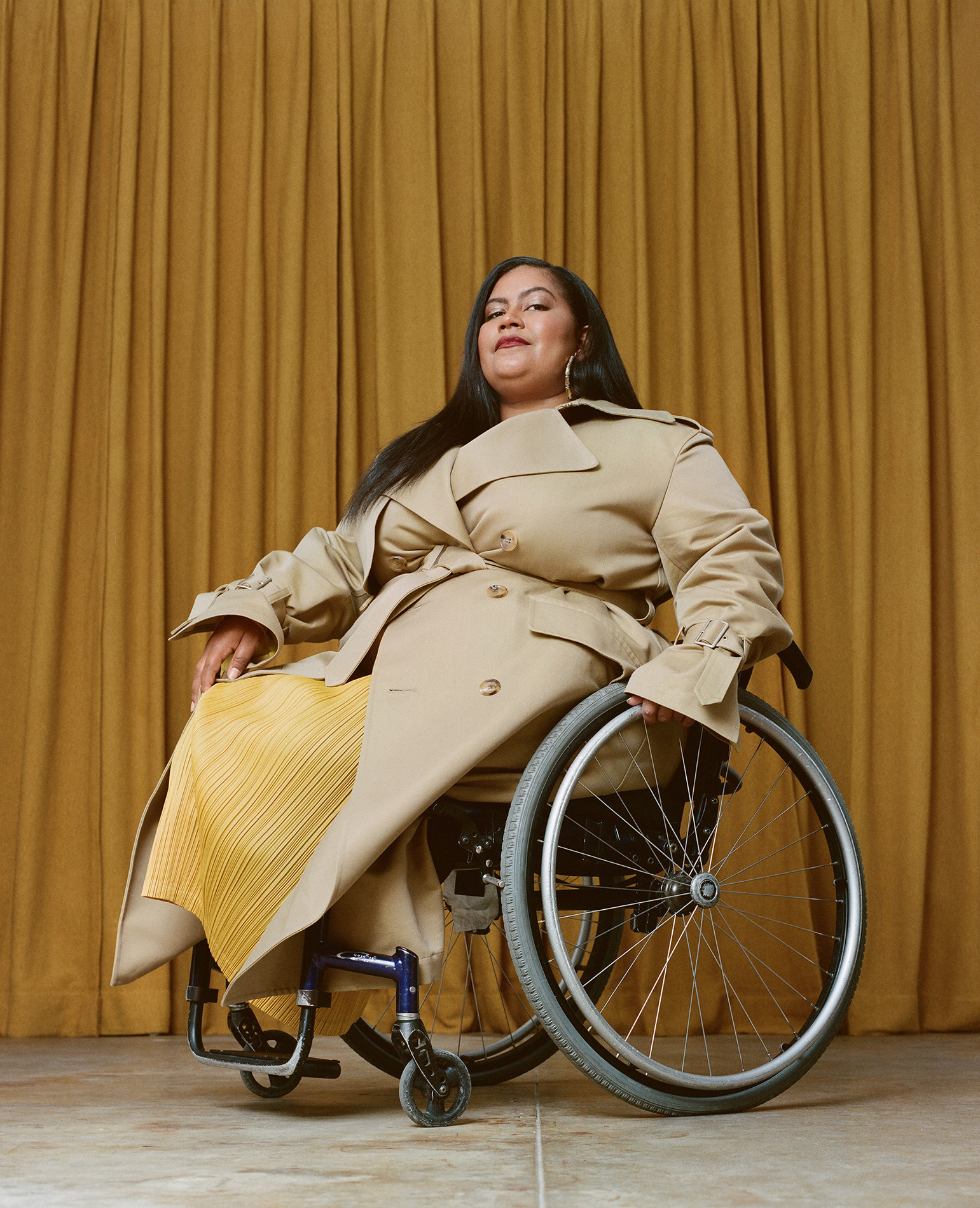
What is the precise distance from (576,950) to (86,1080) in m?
0.75

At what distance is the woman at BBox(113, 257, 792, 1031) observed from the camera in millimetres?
1388

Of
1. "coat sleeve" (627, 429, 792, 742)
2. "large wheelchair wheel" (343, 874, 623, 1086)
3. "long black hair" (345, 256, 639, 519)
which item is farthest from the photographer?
"large wheelchair wheel" (343, 874, 623, 1086)

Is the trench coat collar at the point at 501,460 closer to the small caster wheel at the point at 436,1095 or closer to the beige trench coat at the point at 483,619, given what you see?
the beige trench coat at the point at 483,619

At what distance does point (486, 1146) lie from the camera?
1.21 m

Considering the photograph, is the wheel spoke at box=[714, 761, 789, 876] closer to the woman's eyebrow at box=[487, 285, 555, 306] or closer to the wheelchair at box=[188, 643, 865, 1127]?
the wheelchair at box=[188, 643, 865, 1127]

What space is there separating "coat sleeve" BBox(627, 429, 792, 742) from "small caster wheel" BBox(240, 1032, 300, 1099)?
0.62 m

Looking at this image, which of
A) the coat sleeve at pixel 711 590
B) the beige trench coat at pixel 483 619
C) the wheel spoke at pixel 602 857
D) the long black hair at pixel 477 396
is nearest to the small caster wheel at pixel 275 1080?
the beige trench coat at pixel 483 619

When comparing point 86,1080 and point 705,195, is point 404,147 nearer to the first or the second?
point 705,195

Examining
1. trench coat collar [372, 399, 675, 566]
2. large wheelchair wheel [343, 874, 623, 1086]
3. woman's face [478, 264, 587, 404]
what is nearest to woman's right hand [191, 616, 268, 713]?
trench coat collar [372, 399, 675, 566]

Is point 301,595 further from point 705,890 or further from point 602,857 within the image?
point 705,890

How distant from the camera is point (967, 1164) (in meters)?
1.12

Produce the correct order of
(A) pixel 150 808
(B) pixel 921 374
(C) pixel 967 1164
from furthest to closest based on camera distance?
1. (B) pixel 921 374
2. (A) pixel 150 808
3. (C) pixel 967 1164

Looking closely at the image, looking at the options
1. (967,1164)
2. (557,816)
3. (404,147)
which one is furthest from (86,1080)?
(404,147)

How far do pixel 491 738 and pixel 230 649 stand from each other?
1.40 ft
